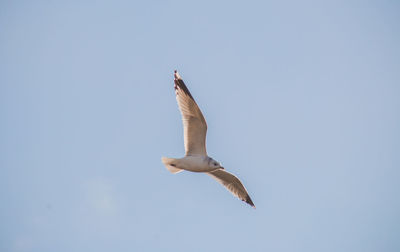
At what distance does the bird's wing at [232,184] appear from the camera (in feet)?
28.0

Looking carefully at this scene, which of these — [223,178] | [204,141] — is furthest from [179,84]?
[223,178]

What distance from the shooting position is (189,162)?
7512 millimetres

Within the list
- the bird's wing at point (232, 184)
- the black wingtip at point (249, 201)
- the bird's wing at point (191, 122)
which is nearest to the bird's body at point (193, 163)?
the bird's wing at point (191, 122)

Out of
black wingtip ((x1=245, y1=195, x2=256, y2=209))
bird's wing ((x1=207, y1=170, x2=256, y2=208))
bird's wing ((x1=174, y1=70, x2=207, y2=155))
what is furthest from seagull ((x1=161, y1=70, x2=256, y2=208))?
black wingtip ((x1=245, y1=195, x2=256, y2=209))

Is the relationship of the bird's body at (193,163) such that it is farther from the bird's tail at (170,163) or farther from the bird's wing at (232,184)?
the bird's wing at (232,184)

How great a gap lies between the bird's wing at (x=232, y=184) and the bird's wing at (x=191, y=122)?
97 cm

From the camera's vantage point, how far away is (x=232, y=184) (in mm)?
8766

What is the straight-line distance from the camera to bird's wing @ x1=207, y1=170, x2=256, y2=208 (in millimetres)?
8522

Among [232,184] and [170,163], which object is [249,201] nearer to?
[232,184]

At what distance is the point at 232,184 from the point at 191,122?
73.0 inches

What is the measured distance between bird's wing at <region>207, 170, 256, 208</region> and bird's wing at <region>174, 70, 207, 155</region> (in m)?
0.97

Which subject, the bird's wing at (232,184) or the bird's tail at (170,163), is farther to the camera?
the bird's wing at (232,184)

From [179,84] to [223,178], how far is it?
6.87 feet

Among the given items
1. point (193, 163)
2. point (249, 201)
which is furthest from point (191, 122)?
point (249, 201)
